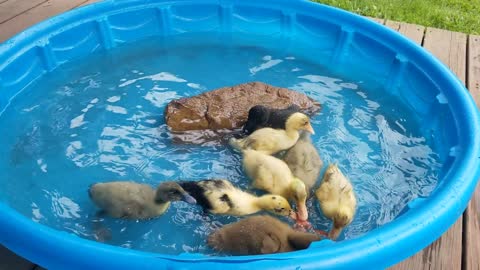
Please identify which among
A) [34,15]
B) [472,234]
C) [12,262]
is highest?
[34,15]

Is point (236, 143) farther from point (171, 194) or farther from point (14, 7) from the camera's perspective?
point (14, 7)

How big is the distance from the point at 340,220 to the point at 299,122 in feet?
2.38

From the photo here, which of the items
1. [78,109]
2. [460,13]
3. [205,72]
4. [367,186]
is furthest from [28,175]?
[460,13]

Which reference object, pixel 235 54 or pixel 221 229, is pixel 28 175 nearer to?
pixel 221 229

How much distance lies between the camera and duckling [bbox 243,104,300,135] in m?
2.92

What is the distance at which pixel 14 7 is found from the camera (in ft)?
14.8

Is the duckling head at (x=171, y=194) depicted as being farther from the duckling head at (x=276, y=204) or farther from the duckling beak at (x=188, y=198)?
the duckling head at (x=276, y=204)

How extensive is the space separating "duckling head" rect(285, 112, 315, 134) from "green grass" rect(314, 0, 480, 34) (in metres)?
2.53

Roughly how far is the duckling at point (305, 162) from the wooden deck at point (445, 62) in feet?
2.21

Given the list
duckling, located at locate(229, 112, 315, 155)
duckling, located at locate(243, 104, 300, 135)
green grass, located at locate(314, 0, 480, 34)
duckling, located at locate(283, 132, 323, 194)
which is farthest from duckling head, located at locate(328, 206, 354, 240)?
green grass, located at locate(314, 0, 480, 34)

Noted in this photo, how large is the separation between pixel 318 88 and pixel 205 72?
3.01ft

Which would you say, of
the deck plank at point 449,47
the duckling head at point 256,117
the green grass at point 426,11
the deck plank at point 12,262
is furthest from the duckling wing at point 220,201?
the green grass at point 426,11

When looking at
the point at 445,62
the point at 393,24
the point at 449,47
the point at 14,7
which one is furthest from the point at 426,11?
the point at 14,7

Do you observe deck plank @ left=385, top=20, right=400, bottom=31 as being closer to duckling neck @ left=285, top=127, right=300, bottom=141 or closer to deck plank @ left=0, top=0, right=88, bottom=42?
duckling neck @ left=285, top=127, right=300, bottom=141
